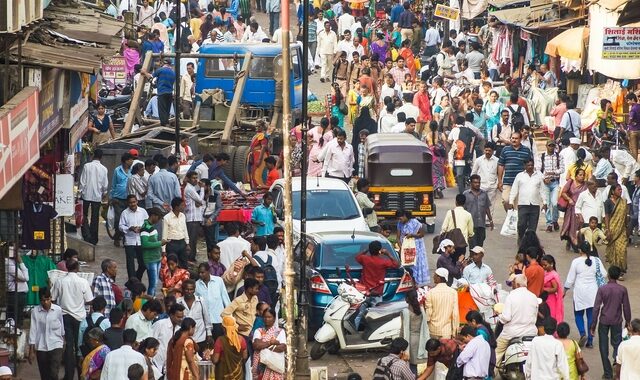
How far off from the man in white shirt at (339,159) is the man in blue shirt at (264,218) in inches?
214

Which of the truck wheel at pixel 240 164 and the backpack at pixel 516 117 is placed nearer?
the truck wheel at pixel 240 164

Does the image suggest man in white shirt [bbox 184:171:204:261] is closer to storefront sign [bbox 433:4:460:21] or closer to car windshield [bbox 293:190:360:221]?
car windshield [bbox 293:190:360:221]

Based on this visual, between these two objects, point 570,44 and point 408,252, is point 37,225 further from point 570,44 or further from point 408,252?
point 570,44

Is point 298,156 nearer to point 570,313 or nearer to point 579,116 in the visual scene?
point 579,116

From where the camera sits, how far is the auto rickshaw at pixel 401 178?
28125mm

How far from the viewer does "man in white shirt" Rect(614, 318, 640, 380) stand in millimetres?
18109

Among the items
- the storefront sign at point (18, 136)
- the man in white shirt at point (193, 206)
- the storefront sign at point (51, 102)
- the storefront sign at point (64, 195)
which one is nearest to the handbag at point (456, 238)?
the man in white shirt at point (193, 206)

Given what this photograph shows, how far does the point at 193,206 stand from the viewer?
25703 millimetres

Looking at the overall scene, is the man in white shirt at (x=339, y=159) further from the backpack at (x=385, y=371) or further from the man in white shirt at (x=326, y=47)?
the man in white shirt at (x=326, y=47)

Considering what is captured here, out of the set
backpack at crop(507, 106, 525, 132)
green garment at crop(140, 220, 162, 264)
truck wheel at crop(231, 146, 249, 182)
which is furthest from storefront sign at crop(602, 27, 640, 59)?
green garment at crop(140, 220, 162, 264)

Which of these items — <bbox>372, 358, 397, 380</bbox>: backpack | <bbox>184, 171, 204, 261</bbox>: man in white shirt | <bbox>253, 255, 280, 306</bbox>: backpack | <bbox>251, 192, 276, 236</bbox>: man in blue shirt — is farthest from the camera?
<bbox>184, 171, 204, 261</bbox>: man in white shirt

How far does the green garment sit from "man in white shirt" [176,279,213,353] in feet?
11.5

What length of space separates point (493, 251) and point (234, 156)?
5.85 m

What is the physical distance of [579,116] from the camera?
114ft
